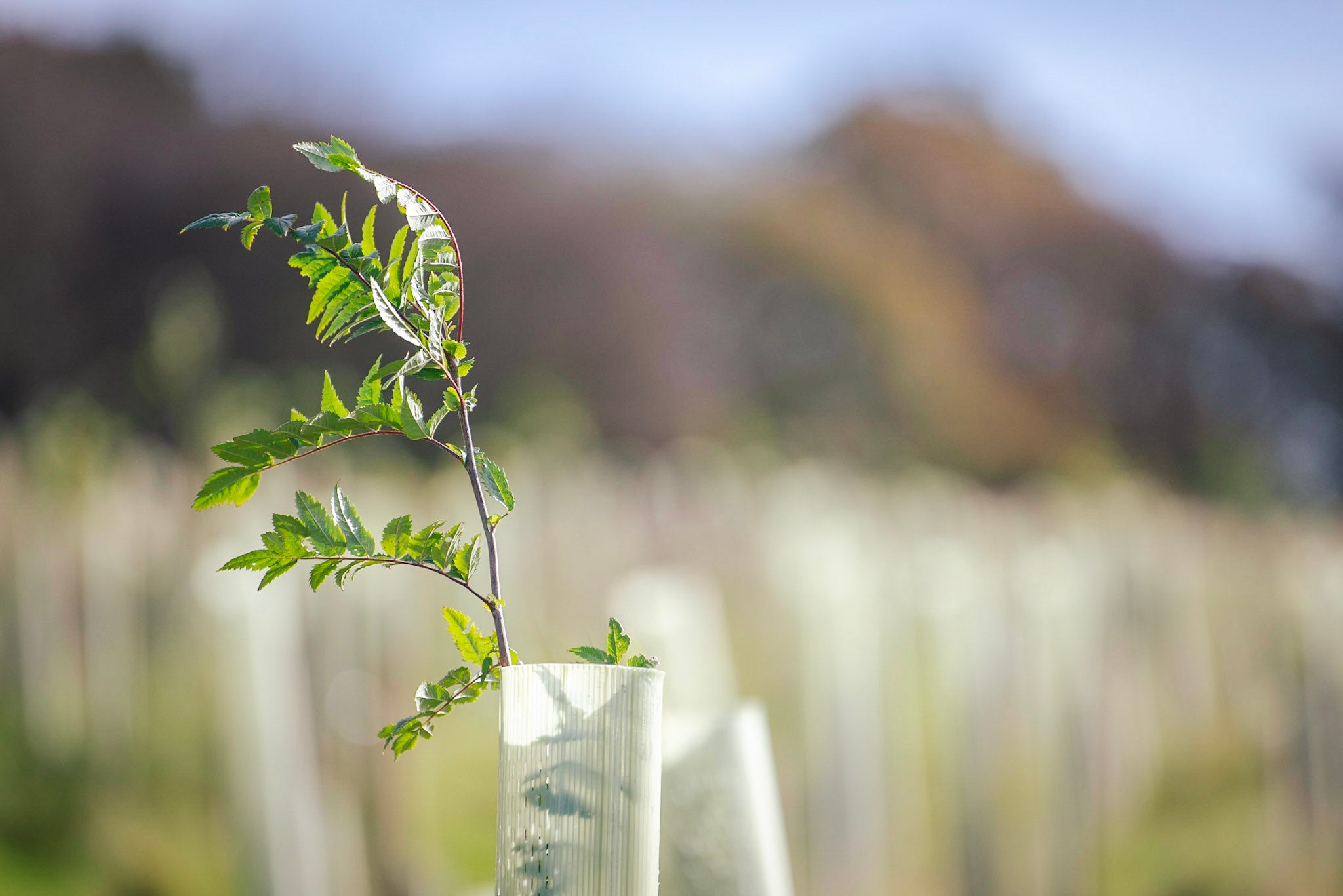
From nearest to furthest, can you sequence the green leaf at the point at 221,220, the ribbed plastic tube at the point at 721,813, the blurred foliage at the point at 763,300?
the green leaf at the point at 221,220
the ribbed plastic tube at the point at 721,813
the blurred foliage at the point at 763,300

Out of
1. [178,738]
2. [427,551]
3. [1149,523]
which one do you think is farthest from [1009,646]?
[427,551]

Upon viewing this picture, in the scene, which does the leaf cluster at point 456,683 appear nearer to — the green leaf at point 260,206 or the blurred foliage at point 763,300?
the green leaf at point 260,206

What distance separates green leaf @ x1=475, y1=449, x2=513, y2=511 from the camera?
242mm

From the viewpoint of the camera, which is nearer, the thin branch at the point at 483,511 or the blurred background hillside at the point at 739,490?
the thin branch at the point at 483,511

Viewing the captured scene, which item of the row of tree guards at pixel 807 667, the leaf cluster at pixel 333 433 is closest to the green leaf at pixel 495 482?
the leaf cluster at pixel 333 433

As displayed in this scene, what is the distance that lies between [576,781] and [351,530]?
8 centimetres

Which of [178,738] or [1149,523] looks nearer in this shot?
[178,738]

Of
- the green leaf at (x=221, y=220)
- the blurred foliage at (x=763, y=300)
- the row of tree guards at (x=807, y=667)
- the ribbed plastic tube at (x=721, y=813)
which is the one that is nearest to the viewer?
the green leaf at (x=221, y=220)

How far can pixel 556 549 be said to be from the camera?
90.8 inches

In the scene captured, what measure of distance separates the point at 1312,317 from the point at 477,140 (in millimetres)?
3074

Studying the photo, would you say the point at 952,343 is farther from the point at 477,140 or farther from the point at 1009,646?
the point at 477,140

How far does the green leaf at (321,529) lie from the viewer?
0.76ft

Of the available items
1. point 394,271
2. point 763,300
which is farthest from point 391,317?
point 763,300

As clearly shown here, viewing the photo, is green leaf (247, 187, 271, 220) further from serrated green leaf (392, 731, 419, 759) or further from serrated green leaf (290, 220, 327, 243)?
serrated green leaf (392, 731, 419, 759)
